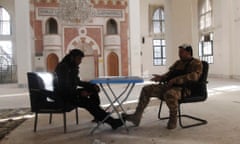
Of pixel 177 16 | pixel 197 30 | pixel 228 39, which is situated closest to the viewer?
pixel 177 16

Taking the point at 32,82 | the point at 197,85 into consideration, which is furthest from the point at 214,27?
the point at 32,82

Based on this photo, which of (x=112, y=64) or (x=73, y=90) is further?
(x=112, y=64)

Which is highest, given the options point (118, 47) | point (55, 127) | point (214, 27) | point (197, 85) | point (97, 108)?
point (214, 27)

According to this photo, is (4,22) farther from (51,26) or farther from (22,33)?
(22,33)

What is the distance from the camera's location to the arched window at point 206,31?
1535 cm

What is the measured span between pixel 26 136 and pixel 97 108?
0.96m

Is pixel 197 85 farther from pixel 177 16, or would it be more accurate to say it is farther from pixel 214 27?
pixel 214 27

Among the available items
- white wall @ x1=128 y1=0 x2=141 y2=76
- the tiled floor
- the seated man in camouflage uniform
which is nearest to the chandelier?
white wall @ x1=128 y1=0 x2=141 y2=76

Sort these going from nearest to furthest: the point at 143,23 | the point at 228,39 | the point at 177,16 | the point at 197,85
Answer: the point at 197,85 → the point at 177,16 → the point at 228,39 → the point at 143,23

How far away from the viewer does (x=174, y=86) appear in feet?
11.6

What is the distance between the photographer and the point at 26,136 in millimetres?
3332

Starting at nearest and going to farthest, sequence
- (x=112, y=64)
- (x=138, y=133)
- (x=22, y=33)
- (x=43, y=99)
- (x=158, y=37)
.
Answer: (x=138, y=133), (x=43, y=99), (x=22, y=33), (x=112, y=64), (x=158, y=37)

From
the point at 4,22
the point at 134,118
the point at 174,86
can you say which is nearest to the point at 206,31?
the point at 4,22

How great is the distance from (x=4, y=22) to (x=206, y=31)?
12906 mm
